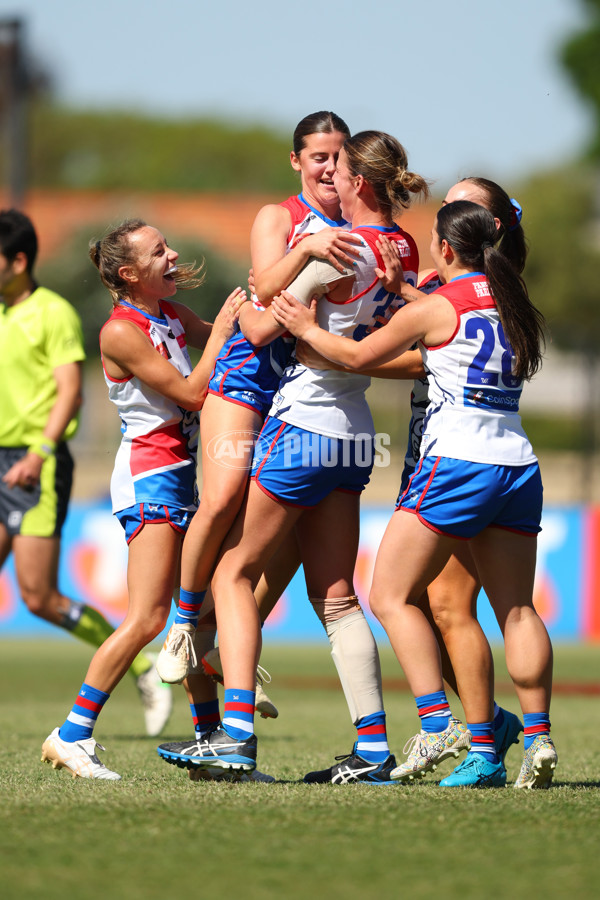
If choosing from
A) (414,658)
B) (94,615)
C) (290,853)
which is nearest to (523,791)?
(414,658)

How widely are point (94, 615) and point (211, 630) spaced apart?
234cm

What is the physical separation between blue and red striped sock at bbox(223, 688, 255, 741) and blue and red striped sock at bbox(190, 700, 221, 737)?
22.1 inches

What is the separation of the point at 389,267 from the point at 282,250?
16.6 inches

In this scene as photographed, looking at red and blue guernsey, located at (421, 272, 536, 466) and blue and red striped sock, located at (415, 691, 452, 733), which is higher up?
red and blue guernsey, located at (421, 272, 536, 466)

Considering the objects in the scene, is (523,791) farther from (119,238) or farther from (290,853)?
(119,238)

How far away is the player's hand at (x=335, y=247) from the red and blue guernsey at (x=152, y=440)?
83cm

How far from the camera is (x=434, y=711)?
13.9 ft

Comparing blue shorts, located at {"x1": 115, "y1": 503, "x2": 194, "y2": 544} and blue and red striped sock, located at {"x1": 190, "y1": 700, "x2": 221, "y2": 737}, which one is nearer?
blue shorts, located at {"x1": 115, "y1": 503, "x2": 194, "y2": 544}

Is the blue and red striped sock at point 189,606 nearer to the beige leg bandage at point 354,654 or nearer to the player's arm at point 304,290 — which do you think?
the beige leg bandage at point 354,654

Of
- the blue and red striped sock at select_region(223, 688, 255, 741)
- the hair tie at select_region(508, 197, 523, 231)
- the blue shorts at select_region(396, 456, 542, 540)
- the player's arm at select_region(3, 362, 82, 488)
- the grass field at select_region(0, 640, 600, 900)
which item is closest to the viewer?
the grass field at select_region(0, 640, 600, 900)

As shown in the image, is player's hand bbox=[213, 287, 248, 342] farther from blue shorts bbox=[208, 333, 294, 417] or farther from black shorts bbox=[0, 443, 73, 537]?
black shorts bbox=[0, 443, 73, 537]

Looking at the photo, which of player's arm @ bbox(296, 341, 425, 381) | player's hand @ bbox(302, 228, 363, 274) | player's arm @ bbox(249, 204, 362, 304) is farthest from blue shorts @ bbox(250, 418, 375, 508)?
player's hand @ bbox(302, 228, 363, 274)

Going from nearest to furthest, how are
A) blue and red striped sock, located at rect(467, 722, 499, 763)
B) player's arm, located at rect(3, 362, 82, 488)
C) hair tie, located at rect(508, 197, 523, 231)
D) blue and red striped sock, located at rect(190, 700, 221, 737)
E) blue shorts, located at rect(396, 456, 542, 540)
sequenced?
blue shorts, located at rect(396, 456, 542, 540)
blue and red striped sock, located at rect(467, 722, 499, 763)
hair tie, located at rect(508, 197, 523, 231)
blue and red striped sock, located at rect(190, 700, 221, 737)
player's arm, located at rect(3, 362, 82, 488)

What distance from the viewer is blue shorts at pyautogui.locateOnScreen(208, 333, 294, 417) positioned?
176 inches
